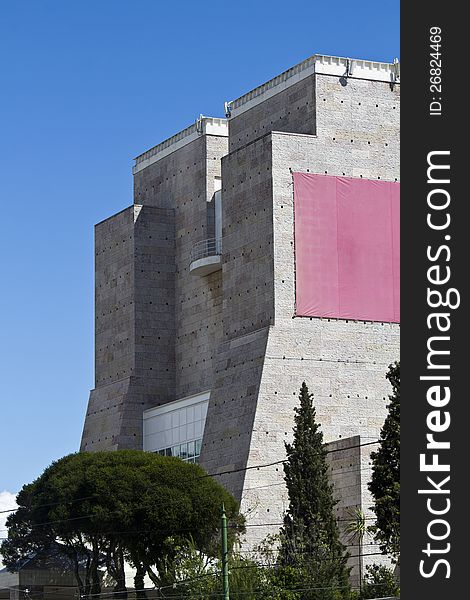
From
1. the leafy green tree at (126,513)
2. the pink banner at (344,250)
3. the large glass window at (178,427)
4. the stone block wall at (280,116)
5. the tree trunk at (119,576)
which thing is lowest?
the tree trunk at (119,576)

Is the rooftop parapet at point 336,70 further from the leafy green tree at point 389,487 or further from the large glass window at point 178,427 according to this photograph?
the leafy green tree at point 389,487

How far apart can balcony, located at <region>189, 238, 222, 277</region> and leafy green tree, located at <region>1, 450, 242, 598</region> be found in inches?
426

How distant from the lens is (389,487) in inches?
1773

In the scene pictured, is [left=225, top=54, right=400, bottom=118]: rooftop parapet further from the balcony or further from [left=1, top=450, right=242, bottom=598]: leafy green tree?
[left=1, top=450, right=242, bottom=598]: leafy green tree

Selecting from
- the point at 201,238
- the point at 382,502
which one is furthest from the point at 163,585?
the point at 201,238

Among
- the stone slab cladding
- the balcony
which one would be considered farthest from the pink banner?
the balcony

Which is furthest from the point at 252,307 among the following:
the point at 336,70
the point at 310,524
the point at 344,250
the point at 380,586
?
the point at 380,586

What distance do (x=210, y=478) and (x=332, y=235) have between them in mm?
11458

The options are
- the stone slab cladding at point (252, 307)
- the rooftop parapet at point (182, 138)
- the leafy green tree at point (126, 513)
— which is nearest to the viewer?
the leafy green tree at point (126, 513)

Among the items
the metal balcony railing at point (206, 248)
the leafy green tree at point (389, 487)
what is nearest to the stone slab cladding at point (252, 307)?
the metal balcony railing at point (206, 248)

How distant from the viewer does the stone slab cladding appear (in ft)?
181

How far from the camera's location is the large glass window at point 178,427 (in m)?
61.4

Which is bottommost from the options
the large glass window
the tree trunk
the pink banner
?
the tree trunk

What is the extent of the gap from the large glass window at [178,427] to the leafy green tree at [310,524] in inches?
419
